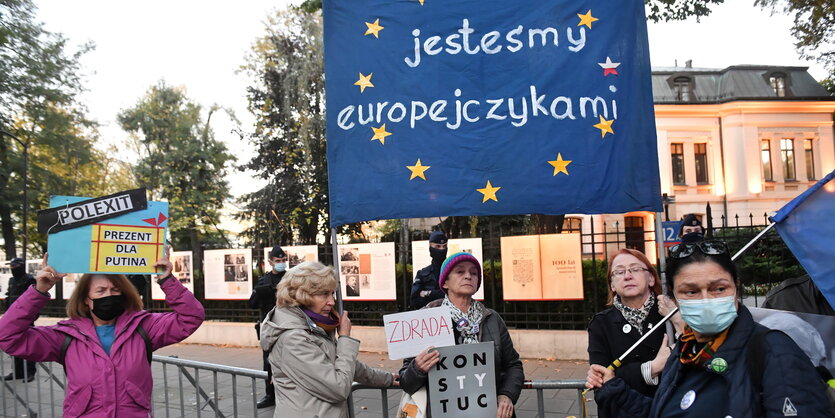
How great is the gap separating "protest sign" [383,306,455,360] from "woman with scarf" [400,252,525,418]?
148 millimetres

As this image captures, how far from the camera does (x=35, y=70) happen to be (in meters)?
18.3

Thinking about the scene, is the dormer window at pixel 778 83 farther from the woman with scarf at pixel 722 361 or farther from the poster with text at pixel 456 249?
the woman with scarf at pixel 722 361

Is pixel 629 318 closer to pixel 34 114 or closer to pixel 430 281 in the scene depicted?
pixel 430 281

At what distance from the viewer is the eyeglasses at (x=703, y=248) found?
76.8 inches

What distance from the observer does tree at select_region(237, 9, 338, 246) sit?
1964 cm

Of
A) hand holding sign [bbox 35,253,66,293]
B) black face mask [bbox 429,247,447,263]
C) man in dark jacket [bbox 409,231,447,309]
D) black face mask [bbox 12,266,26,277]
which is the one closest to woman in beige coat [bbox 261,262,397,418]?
hand holding sign [bbox 35,253,66,293]

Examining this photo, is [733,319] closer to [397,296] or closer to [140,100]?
[397,296]

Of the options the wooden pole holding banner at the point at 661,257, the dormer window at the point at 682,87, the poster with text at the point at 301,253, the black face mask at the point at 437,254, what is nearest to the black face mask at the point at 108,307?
the wooden pole holding banner at the point at 661,257

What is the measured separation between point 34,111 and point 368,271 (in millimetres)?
15227

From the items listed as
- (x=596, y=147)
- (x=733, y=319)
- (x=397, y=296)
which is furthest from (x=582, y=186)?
(x=397, y=296)

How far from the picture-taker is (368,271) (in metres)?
11.0

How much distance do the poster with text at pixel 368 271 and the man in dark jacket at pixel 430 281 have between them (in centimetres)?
438

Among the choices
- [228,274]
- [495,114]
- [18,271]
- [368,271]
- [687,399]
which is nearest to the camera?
[687,399]

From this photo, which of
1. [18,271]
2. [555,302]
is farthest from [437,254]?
[18,271]
